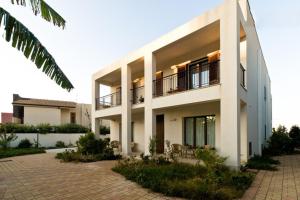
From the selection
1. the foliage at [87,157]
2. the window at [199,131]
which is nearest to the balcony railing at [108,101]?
the foliage at [87,157]

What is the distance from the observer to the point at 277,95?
30.4 meters

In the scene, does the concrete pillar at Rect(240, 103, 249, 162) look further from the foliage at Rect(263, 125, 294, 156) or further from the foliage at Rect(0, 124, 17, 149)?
the foliage at Rect(0, 124, 17, 149)

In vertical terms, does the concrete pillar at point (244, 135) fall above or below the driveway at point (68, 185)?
above

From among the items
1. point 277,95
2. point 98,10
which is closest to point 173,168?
point 98,10

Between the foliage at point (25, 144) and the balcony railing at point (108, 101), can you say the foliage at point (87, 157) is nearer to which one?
the balcony railing at point (108, 101)

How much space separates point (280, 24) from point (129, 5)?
9.97 metres

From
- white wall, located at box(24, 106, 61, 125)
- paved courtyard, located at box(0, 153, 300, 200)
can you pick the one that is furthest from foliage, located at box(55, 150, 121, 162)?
white wall, located at box(24, 106, 61, 125)

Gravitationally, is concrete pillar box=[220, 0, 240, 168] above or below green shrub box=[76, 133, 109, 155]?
above

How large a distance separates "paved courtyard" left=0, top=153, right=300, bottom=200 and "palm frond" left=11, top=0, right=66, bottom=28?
16.5ft

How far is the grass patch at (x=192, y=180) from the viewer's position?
727 centimetres

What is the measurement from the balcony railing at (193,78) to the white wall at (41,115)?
2373 cm

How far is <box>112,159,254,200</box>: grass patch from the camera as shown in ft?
23.8

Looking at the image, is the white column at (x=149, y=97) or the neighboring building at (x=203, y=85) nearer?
the neighboring building at (x=203, y=85)

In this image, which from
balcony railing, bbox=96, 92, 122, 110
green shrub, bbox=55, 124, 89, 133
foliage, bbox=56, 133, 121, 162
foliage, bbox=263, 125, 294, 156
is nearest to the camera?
foliage, bbox=56, 133, 121, 162
